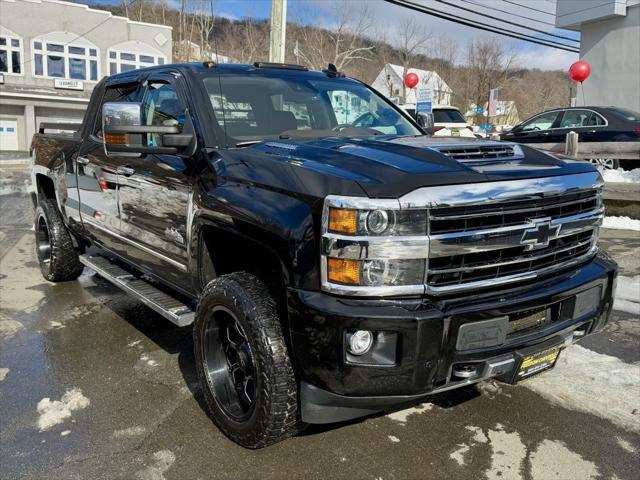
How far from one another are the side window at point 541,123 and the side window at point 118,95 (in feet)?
34.0

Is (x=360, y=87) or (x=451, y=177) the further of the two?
(x=360, y=87)

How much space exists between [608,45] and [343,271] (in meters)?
21.2

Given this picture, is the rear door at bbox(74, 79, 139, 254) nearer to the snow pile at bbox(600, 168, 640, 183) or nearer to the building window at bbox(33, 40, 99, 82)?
the snow pile at bbox(600, 168, 640, 183)

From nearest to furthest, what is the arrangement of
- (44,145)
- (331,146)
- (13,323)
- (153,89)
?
1. (331,146)
2. (153,89)
3. (13,323)
4. (44,145)

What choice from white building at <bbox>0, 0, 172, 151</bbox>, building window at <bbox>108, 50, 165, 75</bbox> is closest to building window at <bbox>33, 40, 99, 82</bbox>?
white building at <bbox>0, 0, 172, 151</bbox>

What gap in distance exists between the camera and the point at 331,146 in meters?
2.98

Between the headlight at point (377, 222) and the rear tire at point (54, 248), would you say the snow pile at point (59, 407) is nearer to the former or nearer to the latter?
the headlight at point (377, 222)

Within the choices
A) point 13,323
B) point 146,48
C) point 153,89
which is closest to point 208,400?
point 153,89

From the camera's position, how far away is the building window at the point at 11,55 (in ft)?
122

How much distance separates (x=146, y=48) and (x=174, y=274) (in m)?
41.7

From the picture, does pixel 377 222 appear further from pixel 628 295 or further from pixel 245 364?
pixel 628 295

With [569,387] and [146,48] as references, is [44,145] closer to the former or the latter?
[569,387]

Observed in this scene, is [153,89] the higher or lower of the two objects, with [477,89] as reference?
lower

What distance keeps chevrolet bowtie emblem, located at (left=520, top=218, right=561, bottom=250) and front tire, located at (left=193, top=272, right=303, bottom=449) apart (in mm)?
1188
